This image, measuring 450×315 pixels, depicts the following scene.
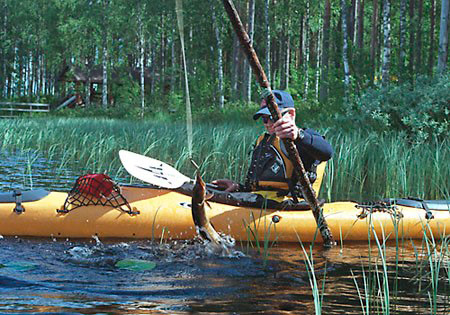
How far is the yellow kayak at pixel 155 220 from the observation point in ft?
16.5

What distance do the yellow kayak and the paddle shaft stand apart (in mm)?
191

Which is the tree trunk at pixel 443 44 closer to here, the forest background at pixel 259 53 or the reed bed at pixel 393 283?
the forest background at pixel 259 53

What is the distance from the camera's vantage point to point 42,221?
5023 mm

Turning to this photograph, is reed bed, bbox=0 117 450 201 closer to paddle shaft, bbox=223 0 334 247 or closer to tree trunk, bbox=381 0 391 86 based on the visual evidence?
paddle shaft, bbox=223 0 334 247

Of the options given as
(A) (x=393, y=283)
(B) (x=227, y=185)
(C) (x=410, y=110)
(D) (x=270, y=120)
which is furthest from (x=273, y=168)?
(C) (x=410, y=110)

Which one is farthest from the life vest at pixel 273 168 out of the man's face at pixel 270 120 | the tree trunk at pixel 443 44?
the tree trunk at pixel 443 44

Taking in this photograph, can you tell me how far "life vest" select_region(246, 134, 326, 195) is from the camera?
4.95m

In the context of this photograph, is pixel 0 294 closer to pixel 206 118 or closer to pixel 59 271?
pixel 59 271

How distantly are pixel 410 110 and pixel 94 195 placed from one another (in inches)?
220

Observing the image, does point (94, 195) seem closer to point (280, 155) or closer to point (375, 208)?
point (280, 155)

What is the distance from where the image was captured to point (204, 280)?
3.84 m

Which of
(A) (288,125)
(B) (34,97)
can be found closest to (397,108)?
(A) (288,125)

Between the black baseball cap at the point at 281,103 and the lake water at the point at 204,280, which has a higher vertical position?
the black baseball cap at the point at 281,103

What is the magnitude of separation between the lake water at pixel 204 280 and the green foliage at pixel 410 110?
4015mm
